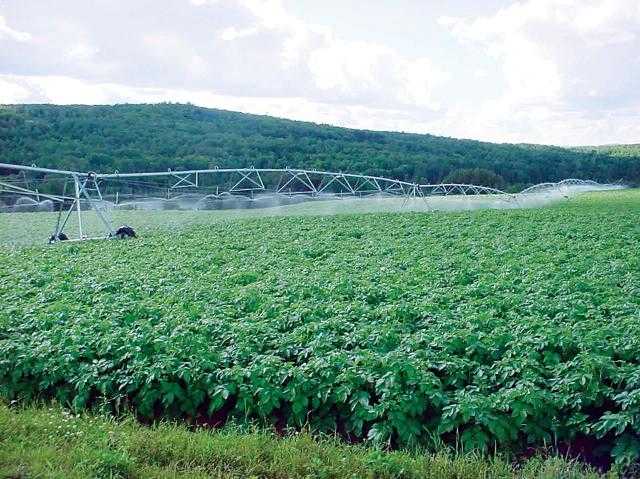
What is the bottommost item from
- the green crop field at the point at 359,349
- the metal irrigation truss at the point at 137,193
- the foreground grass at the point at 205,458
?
the foreground grass at the point at 205,458

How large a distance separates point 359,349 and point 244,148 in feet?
169

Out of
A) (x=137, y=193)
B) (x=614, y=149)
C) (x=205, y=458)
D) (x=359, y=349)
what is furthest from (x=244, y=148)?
(x=614, y=149)

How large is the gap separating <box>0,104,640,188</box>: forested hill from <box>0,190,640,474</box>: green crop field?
108ft

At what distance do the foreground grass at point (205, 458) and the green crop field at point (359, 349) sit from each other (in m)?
0.31

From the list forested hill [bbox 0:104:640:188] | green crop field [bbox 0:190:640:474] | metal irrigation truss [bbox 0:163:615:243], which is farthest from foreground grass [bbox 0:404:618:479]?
forested hill [bbox 0:104:640:188]

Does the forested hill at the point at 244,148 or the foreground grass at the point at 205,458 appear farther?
the forested hill at the point at 244,148

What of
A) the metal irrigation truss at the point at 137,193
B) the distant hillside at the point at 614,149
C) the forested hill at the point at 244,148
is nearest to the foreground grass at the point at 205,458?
the metal irrigation truss at the point at 137,193

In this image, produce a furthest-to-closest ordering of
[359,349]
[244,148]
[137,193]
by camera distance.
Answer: [244,148], [137,193], [359,349]

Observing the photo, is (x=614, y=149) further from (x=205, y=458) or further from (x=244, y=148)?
(x=205, y=458)

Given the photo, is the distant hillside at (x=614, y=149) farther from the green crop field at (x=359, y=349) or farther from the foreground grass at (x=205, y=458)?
the foreground grass at (x=205, y=458)

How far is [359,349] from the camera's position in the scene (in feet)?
22.2

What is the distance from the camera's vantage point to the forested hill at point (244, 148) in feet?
150

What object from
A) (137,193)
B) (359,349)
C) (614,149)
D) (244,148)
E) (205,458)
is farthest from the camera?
(614,149)

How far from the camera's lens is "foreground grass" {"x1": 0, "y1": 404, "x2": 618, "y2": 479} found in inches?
194
